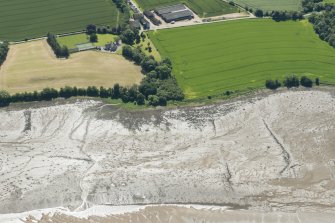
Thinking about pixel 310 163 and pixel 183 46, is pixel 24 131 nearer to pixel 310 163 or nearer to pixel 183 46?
pixel 183 46

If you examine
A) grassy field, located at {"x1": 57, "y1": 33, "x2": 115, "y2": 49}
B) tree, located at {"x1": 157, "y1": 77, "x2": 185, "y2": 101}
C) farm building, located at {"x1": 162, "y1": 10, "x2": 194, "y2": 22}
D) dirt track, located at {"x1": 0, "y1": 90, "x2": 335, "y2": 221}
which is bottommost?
dirt track, located at {"x1": 0, "y1": 90, "x2": 335, "y2": 221}

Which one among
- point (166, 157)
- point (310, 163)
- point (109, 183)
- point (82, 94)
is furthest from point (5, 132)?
point (310, 163)

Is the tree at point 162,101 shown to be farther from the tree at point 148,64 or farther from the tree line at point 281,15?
the tree line at point 281,15

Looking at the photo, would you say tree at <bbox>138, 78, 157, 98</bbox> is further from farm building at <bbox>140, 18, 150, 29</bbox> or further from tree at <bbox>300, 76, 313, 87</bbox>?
tree at <bbox>300, 76, 313, 87</bbox>

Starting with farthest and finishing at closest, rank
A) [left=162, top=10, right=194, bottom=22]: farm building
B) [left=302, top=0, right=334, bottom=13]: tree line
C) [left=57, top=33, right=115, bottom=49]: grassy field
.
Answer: [left=302, top=0, right=334, bottom=13]: tree line
[left=162, top=10, right=194, bottom=22]: farm building
[left=57, top=33, right=115, bottom=49]: grassy field

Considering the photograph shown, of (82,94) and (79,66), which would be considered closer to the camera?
(82,94)

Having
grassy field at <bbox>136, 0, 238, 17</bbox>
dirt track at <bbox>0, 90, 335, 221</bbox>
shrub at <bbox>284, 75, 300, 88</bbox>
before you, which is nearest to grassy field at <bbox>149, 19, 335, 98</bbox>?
shrub at <bbox>284, 75, 300, 88</bbox>
